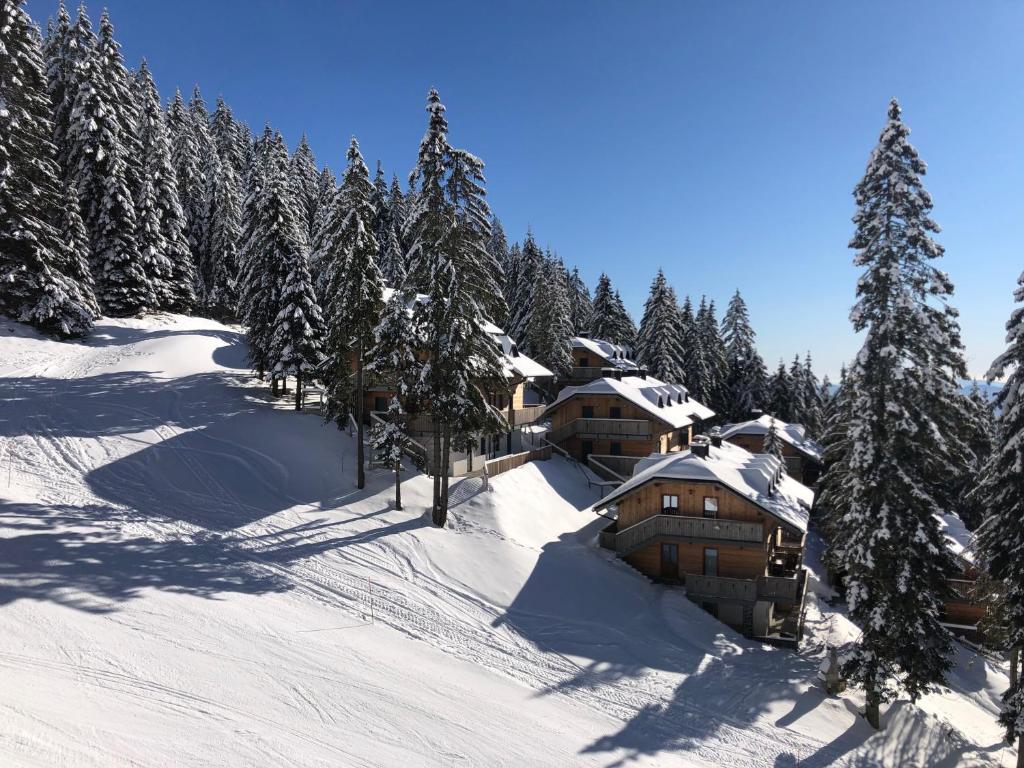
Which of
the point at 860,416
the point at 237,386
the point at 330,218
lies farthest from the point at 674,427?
the point at 237,386

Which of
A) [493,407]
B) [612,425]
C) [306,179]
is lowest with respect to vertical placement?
[612,425]

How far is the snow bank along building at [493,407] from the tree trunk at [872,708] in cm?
1692

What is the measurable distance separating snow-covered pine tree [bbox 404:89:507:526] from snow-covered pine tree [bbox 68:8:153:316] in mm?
30641

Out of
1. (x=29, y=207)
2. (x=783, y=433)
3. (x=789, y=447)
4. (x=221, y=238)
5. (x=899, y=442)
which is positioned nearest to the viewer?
(x=899, y=442)

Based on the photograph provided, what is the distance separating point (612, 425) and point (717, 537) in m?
15.4

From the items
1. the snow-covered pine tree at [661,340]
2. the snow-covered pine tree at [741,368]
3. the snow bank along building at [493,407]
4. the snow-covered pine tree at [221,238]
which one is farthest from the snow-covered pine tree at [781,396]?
the snow-covered pine tree at [221,238]

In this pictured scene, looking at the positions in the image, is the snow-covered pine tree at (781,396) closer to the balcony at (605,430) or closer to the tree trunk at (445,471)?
the balcony at (605,430)

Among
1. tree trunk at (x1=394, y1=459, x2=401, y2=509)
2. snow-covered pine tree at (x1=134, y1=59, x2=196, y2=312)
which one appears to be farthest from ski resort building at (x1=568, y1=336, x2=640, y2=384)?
snow-covered pine tree at (x1=134, y1=59, x2=196, y2=312)

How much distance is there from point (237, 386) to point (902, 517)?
3690cm

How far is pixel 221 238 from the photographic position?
194ft

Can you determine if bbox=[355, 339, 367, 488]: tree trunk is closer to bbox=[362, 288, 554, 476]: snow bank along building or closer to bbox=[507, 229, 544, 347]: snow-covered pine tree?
bbox=[362, 288, 554, 476]: snow bank along building

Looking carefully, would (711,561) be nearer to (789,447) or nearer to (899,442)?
(899,442)

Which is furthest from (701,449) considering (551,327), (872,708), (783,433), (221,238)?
(221,238)

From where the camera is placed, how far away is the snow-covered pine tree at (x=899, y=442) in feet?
60.4
